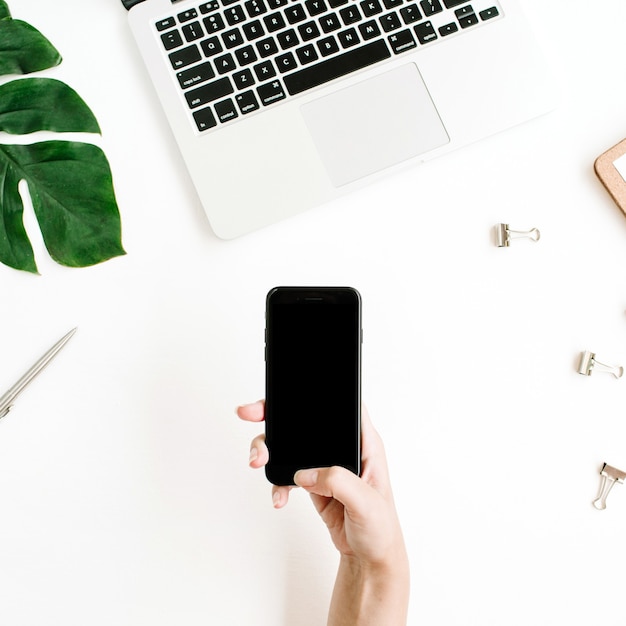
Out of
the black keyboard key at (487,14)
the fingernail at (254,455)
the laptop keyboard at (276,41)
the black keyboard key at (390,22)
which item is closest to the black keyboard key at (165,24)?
the laptop keyboard at (276,41)

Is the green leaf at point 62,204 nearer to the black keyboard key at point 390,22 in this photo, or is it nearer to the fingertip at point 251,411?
the fingertip at point 251,411

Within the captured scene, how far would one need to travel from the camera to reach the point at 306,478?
524 millimetres

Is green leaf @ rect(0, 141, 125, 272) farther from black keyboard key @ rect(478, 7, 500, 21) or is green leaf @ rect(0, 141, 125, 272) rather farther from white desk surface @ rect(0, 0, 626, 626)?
black keyboard key @ rect(478, 7, 500, 21)

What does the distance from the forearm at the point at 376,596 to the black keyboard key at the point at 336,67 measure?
466 millimetres

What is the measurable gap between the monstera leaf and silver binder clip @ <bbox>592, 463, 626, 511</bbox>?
55cm

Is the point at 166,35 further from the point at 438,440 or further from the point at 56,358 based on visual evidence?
the point at 438,440

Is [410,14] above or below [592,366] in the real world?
above

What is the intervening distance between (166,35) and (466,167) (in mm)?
336

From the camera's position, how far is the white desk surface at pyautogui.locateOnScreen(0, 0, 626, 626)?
633 mm

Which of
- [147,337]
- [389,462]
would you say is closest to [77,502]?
[147,337]

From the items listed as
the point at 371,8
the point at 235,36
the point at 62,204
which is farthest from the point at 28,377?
the point at 371,8

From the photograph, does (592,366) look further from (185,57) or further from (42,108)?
(42,108)

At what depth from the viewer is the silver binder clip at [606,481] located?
624 mm

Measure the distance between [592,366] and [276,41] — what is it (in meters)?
0.46
